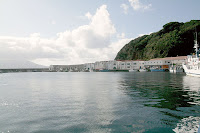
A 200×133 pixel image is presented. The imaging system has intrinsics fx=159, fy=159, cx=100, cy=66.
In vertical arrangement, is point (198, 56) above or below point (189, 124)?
above

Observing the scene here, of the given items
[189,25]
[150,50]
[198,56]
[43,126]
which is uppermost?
[189,25]

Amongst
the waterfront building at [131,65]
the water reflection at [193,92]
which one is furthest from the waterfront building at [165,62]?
the water reflection at [193,92]

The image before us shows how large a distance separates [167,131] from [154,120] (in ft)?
5.69

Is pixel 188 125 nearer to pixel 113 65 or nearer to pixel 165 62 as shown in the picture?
pixel 165 62

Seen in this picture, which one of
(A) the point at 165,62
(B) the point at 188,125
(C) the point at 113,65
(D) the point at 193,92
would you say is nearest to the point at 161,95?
(D) the point at 193,92

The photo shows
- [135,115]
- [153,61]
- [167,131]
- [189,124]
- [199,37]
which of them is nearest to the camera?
[167,131]

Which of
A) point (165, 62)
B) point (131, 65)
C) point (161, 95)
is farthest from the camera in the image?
point (131, 65)

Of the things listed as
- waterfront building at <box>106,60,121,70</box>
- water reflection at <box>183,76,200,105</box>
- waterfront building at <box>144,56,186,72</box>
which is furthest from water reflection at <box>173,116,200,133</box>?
waterfront building at <box>106,60,121,70</box>

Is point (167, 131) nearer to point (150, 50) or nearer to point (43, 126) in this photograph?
point (43, 126)

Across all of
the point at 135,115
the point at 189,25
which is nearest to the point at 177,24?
the point at 189,25

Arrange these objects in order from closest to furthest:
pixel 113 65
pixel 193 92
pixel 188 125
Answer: pixel 188 125
pixel 193 92
pixel 113 65

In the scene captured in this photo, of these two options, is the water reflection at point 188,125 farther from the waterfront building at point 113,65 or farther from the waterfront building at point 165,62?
the waterfront building at point 113,65

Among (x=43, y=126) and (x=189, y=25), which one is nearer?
(x=43, y=126)

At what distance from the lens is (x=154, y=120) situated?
966cm
